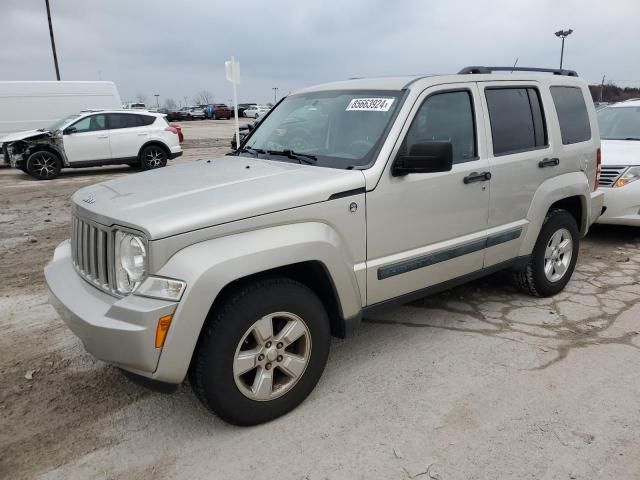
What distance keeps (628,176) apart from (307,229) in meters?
5.14

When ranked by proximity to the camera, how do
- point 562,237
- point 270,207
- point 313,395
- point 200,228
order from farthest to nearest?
point 562,237 → point 313,395 → point 270,207 → point 200,228

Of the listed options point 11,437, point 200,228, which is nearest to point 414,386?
point 200,228

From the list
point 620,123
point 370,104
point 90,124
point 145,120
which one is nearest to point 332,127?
point 370,104

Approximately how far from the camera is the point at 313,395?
3162 millimetres

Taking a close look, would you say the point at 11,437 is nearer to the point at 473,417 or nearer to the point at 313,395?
the point at 313,395

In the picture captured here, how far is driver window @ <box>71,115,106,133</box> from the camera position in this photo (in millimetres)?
12869

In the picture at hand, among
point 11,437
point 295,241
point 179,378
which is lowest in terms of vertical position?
point 11,437

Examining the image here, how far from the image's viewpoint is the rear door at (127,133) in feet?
43.7

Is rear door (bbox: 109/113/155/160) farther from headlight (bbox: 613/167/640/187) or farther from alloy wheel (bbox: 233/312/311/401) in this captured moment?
alloy wheel (bbox: 233/312/311/401)

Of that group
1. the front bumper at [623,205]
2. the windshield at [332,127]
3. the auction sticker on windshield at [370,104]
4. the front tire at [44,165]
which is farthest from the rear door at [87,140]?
the front bumper at [623,205]

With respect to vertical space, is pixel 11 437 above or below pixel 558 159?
below

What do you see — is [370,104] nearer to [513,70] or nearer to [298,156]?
Result: [298,156]

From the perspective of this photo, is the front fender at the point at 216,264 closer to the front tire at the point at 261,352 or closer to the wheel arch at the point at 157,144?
the front tire at the point at 261,352

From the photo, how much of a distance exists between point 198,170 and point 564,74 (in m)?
3.55
